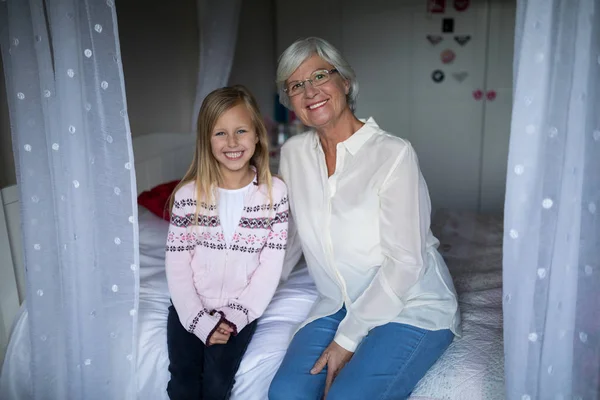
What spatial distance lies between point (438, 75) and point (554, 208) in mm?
3402

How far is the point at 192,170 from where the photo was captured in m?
1.68

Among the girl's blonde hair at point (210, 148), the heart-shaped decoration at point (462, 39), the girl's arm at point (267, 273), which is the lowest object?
the girl's arm at point (267, 273)

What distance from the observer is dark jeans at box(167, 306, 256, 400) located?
4.58 ft

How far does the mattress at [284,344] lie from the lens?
1.35 m

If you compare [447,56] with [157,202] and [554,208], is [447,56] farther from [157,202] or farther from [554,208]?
[554,208]

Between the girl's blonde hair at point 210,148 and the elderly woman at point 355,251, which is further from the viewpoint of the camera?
the girl's blonde hair at point 210,148

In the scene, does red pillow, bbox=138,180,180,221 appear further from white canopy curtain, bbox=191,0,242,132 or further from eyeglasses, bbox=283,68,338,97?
eyeglasses, bbox=283,68,338,97

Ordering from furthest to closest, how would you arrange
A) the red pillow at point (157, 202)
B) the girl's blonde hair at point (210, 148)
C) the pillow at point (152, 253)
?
1. the red pillow at point (157, 202)
2. the pillow at point (152, 253)
3. the girl's blonde hair at point (210, 148)

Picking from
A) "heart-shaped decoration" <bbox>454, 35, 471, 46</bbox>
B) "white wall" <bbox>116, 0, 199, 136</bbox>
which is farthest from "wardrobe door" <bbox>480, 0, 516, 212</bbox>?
"white wall" <bbox>116, 0, 199, 136</bbox>

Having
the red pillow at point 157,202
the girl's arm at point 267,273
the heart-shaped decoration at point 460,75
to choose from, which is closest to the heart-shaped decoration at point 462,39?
the heart-shaped decoration at point 460,75

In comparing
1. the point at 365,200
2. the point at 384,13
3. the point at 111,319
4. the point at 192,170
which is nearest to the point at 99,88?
the point at 192,170

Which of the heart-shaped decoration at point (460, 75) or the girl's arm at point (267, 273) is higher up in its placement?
the heart-shaped decoration at point (460, 75)

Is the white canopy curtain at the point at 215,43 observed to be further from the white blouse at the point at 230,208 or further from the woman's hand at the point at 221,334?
the woman's hand at the point at 221,334

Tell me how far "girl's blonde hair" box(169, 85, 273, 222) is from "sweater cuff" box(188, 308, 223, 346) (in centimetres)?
30
